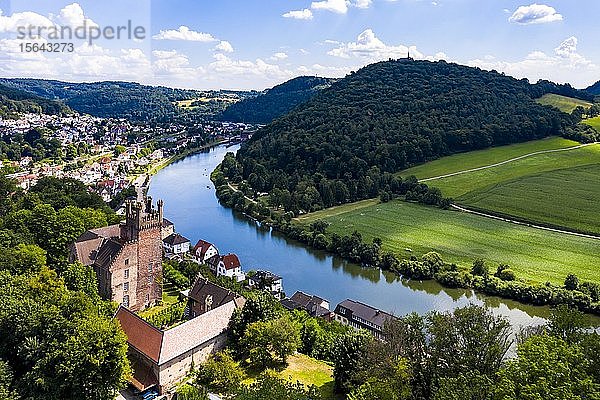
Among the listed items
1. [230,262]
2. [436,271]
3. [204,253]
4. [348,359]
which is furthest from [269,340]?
[436,271]

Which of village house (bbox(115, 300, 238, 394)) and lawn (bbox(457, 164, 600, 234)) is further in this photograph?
lawn (bbox(457, 164, 600, 234))

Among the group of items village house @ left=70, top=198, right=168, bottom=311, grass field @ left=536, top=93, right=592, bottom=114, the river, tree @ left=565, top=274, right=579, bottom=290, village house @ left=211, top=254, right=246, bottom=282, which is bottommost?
the river

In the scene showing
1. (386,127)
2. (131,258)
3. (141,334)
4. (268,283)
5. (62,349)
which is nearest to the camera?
(62,349)

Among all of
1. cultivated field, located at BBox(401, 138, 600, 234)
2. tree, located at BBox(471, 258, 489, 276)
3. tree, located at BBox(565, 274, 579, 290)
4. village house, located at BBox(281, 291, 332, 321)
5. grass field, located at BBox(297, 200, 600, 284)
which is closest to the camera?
village house, located at BBox(281, 291, 332, 321)

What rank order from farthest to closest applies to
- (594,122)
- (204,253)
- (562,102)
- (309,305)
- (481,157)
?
(562,102), (594,122), (481,157), (204,253), (309,305)

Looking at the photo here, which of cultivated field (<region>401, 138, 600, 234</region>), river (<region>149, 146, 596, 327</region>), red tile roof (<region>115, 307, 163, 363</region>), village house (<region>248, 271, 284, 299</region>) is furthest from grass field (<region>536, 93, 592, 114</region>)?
red tile roof (<region>115, 307, 163, 363</region>)

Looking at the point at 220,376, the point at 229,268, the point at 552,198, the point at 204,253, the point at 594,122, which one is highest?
the point at 594,122

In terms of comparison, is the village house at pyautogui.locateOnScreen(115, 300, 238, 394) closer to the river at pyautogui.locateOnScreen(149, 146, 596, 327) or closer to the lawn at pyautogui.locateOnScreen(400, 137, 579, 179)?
the river at pyautogui.locateOnScreen(149, 146, 596, 327)

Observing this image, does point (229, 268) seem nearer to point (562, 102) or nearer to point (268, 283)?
point (268, 283)
